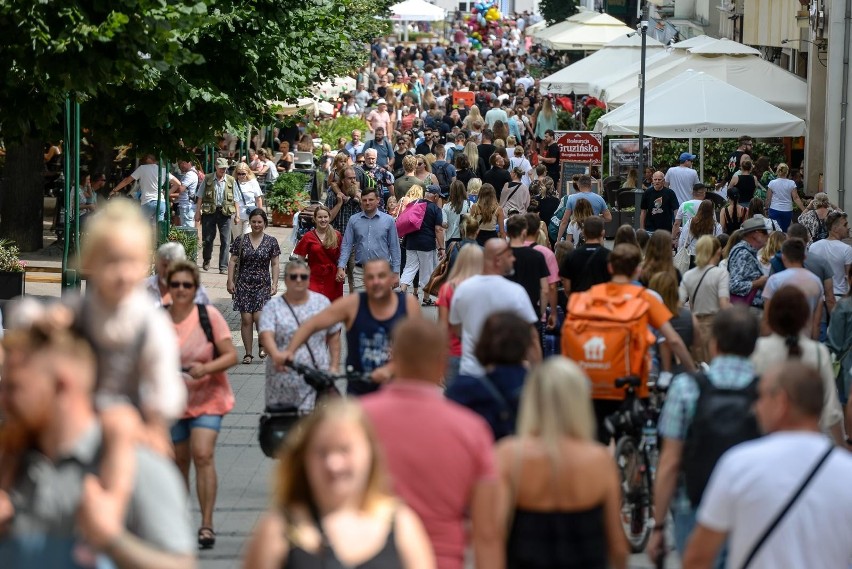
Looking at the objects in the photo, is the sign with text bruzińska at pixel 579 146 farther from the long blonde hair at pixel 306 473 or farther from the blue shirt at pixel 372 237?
the long blonde hair at pixel 306 473

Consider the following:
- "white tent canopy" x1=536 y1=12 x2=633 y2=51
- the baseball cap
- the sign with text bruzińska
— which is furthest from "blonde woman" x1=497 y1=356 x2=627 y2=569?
"white tent canopy" x1=536 y1=12 x2=633 y2=51

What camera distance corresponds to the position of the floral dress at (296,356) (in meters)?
9.13

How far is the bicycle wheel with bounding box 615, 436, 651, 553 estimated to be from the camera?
29.4 feet

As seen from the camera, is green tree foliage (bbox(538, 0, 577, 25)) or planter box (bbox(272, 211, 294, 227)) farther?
green tree foliage (bbox(538, 0, 577, 25))

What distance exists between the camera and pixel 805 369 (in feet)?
17.6

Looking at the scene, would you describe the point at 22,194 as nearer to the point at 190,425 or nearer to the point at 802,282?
the point at 802,282

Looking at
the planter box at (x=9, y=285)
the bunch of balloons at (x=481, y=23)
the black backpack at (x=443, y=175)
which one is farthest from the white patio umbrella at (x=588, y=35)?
the bunch of balloons at (x=481, y=23)

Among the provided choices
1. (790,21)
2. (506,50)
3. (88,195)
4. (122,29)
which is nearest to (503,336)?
(122,29)

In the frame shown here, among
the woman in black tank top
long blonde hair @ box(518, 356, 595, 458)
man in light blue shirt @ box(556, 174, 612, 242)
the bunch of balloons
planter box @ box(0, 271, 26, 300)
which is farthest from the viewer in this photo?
the bunch of balloons

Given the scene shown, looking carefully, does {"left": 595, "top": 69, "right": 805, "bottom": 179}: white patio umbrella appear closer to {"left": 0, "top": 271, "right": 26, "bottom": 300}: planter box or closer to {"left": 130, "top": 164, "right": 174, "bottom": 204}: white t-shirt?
{"left": 130, "top": 164, "right": 174, "bottom": 204}: white t-shirt

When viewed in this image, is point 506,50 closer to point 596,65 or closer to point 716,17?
point 716,17

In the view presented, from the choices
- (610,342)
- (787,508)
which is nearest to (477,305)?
(610,342)

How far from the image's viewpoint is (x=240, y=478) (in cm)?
1092

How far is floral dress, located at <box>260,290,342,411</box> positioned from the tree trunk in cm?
1479
